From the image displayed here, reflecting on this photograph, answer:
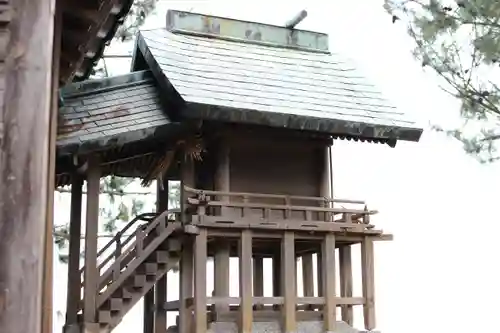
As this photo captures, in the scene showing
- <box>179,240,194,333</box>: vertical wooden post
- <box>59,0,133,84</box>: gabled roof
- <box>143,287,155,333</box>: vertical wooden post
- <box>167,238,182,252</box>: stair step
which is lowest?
<box>143,287,155,333</box>: vertical wooden post

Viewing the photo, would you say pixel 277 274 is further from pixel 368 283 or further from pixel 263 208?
pixel 263 208

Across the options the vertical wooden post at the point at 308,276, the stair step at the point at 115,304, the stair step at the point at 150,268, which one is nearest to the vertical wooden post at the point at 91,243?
the stair step at the point at 115,304

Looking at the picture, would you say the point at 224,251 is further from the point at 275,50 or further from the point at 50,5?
the point at 50,5

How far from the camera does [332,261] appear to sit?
11039 mm

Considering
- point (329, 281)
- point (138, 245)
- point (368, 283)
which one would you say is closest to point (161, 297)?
point (138, 245)

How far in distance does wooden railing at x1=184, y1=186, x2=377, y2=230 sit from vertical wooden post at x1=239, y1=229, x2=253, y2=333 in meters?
0.29

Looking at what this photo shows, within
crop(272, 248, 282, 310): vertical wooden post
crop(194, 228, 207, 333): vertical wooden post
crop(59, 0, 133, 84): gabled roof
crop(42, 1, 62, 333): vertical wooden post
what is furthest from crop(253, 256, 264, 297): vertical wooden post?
crop(42, 1, 62, 333): vertical wooden post

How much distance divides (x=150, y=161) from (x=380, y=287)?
37.9ft

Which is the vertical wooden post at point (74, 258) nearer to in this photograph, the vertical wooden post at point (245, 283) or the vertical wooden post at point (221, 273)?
the vertical wooden post at point (221, 273)

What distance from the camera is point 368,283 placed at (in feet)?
37.3

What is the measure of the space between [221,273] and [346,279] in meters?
2.14

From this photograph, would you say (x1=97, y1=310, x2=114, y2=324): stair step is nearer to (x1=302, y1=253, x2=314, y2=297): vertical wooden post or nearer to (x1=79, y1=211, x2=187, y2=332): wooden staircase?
(x1=79, y1=211, x2=187, y2=332): wooden staircase

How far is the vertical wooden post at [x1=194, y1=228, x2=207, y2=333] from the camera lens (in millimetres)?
9992

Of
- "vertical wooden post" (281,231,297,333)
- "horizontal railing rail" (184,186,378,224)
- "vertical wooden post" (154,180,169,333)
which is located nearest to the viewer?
"horizontal railing rail" (184,186,378,224)
